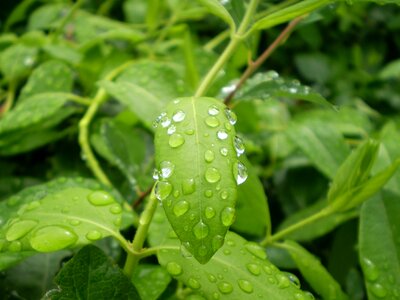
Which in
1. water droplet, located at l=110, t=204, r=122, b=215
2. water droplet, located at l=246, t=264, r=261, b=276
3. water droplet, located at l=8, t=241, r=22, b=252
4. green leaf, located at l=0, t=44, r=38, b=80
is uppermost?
water droplet, located at l=8, t=241, r=22, b=252

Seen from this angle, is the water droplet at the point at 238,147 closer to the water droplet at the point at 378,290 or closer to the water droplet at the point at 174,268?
the water droplet at the point at 174,268

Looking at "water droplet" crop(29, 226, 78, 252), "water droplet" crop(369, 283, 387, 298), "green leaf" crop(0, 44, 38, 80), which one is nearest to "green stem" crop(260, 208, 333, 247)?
"water droplet" crop(369, 283, 387, 298)

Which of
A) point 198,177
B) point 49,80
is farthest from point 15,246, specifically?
point 49,80

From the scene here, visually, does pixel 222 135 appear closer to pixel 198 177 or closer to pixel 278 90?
pixel 198 177

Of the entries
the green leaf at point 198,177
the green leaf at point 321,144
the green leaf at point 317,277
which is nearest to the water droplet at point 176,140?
the green leaf at point 198,177

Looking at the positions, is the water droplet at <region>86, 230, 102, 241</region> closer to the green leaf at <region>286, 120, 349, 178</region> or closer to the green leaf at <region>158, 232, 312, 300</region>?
the green leaf at <region>158, 232, 312, 300</region>

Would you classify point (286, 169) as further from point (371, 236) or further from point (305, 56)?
point (305, 56)
